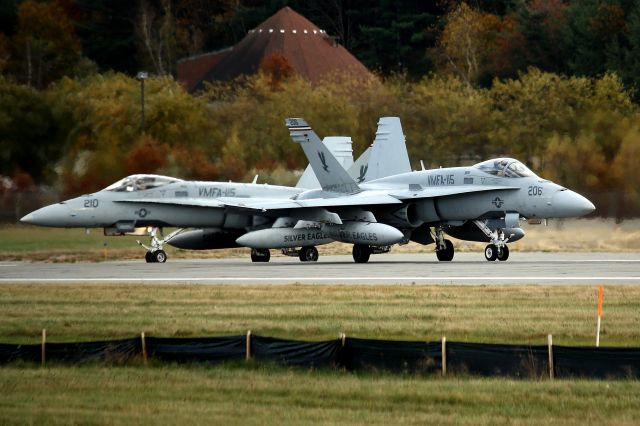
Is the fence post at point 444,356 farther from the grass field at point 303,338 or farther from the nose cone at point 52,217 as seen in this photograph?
the nose cone at point 52,217

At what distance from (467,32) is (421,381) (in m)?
55.7

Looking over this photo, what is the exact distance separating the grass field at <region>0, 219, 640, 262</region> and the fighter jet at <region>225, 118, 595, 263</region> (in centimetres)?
483

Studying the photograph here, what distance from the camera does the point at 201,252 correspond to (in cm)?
3609

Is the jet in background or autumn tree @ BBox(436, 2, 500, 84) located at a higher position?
autumn tree @ BBox(436, 2, 500, 84)

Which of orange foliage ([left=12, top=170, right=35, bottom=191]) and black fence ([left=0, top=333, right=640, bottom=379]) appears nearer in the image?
black fence ([left=0, top=333, right=640, bottom=379])

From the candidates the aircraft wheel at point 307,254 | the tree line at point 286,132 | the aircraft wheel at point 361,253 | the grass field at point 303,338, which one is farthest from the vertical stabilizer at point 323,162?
the tree line at point 286,132

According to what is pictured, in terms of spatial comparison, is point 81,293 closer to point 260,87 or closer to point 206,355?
point 206,355

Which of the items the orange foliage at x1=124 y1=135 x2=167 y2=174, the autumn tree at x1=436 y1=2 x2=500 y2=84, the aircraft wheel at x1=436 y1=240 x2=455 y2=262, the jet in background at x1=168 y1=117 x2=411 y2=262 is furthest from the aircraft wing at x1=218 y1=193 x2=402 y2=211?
the autumn tree at x1=436 y1=2 x2=500 y2=84

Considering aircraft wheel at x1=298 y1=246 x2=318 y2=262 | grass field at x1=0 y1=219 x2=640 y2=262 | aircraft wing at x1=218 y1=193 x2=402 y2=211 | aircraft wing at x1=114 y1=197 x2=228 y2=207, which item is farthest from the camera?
grass field at x1=0 y1=219 x2=640 y2=262

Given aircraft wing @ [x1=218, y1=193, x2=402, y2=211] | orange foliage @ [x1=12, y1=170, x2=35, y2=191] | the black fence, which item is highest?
orange foliage @ [x1=12, y1=170, x2=35, y2=191]

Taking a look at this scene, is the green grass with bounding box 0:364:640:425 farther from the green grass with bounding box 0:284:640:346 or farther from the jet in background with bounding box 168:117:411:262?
the jet in background with bounding box 168:117:411:262

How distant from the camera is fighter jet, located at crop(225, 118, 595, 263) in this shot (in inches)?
1088

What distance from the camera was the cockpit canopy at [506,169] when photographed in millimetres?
27969

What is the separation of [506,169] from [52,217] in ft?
35.1
